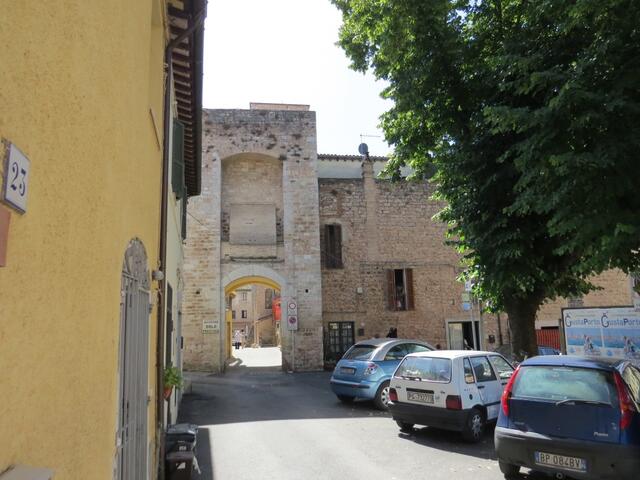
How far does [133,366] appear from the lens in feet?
13.2

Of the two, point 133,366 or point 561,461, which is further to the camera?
point 561,461

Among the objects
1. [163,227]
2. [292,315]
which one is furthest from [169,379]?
[292,315]

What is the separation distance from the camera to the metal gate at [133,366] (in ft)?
12.0

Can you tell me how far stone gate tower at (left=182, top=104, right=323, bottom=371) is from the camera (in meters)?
20.2

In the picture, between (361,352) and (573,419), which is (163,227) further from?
(361,352)

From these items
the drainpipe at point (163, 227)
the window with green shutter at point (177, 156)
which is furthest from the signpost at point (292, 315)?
the drainpipe at point (163, 227)

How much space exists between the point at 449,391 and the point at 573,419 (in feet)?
8.89

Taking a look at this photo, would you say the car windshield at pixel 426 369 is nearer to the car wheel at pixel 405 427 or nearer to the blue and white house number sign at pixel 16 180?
the car wheel at pixel 405 427

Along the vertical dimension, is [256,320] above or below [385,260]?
below

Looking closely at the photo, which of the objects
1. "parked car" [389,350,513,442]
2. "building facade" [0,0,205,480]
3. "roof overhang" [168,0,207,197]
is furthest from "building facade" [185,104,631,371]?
"building facade" [0,0,205,480]

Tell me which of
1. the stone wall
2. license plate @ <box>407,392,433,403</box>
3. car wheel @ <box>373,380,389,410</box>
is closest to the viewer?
license plate @ <box>407,392,433,403</box>

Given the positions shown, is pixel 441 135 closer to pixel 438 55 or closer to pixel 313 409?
pixel 438 55

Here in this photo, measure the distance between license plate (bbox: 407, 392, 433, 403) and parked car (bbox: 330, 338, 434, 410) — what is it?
253 cm

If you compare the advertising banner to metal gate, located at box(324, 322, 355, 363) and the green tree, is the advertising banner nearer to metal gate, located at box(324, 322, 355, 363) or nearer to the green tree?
the green tree
